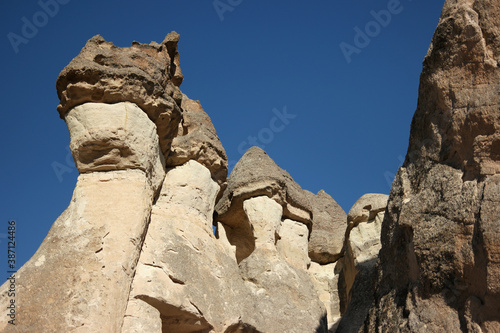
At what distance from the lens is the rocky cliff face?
545 cm

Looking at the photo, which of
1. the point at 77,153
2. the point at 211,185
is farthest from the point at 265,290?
the point at 77,153

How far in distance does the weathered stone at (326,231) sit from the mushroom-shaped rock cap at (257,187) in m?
2.49

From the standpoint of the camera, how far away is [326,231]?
16.3 metres

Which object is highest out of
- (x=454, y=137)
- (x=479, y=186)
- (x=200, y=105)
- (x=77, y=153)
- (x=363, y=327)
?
(x=200, y=105)

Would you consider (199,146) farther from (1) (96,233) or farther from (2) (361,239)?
(2) (361,239)

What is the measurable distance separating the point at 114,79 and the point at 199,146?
2.14 meters

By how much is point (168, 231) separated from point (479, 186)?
506cm

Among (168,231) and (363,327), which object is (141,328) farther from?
(363,327)

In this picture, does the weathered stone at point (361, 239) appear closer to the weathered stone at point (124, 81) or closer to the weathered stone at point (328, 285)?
the weathered stone at point (328, 285)

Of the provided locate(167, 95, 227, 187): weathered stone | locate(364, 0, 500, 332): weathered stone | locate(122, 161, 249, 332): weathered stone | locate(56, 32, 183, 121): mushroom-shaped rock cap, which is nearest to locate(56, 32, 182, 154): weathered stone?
locate(56, 32, 183, 121): mushroom-shaped rock cap

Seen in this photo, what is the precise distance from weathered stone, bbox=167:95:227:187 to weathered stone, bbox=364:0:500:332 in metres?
4.88

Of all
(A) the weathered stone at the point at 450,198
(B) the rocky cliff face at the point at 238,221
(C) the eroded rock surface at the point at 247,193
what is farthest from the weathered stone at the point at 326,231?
(A) the weathered stone at the point at 450,198

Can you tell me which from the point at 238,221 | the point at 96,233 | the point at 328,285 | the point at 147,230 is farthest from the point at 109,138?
the point at 328,285

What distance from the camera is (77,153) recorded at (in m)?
8.94
